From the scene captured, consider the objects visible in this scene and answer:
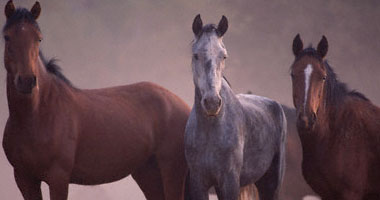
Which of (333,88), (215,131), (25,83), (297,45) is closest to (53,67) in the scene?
(25,83)

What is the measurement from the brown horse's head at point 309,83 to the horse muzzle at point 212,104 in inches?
30.5

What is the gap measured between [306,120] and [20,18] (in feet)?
8.66

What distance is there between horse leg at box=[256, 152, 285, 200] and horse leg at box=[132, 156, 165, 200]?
1.20m

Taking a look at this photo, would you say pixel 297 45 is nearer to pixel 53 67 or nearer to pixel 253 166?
pixel 253 166

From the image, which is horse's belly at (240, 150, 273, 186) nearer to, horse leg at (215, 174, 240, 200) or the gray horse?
the gray horse

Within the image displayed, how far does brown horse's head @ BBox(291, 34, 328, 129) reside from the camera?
452 centimetres

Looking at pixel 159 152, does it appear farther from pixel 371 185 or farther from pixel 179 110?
pixel 371 185

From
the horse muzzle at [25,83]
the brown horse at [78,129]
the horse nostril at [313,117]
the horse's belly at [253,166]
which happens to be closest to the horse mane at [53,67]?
the brown horse at [78,129]

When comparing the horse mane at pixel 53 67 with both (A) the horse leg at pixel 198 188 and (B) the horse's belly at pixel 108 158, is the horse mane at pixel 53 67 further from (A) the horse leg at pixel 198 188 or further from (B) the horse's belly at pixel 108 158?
(A) the horse leg at pixel 198 188

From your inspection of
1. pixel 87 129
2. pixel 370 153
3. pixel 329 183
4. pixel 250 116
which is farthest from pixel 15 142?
pixel 370 153

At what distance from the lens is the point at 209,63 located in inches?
171

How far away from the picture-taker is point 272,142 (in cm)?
532

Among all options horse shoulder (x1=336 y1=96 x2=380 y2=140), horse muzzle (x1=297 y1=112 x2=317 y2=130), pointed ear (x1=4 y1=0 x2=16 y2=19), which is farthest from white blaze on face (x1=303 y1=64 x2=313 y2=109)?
pointed ear (x1=4 y1=0 x2=16 y2=19)

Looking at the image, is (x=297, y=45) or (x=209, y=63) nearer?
(x=209, y=63)
